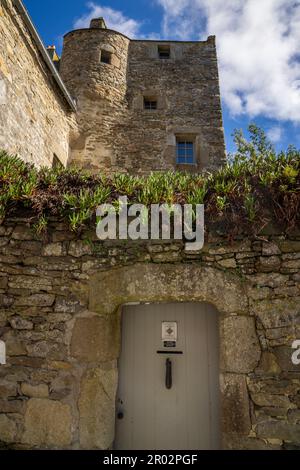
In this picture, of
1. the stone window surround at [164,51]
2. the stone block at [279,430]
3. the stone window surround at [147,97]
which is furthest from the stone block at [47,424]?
the stone window surround at [164,51]

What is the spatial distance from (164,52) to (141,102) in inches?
96.4

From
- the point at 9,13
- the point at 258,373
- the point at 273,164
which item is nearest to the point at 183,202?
the point at 273,164

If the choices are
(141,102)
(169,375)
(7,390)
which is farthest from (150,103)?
(7,390)

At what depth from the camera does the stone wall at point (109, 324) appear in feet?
9.55

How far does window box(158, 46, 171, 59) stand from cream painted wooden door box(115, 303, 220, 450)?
1057cm

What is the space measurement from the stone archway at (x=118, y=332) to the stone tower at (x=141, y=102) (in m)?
6.86

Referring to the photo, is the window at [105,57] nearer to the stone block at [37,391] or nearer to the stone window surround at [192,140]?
the stone window surround at [192,140]

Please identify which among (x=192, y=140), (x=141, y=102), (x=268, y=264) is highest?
(x=141, y=102)

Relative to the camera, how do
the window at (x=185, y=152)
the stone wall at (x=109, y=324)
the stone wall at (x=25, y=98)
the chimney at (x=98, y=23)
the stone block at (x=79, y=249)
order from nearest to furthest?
the stone wall at (x=109, y=324) → the stone block at (x=79, y=249) → the stone wall at (x=25, y=98) → the window at (x=185, y=152) → the chimney at (x=98, y=23)

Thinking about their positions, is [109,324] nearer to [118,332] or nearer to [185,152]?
[118,332]

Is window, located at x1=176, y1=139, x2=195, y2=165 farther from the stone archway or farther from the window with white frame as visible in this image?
the stone archway

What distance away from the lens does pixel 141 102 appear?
1057cm

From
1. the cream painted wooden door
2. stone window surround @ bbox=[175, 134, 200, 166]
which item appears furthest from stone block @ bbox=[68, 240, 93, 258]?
stone window surround @ bbox=[175, 134, 200, 166]
